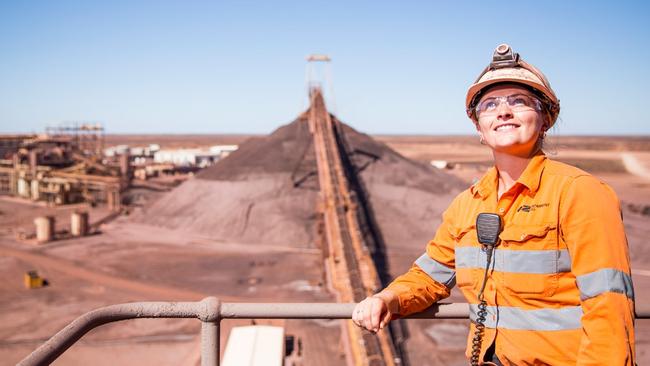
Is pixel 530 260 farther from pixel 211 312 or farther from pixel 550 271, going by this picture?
pixel 211 312

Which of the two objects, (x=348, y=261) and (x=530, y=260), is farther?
(x=348, y=261)

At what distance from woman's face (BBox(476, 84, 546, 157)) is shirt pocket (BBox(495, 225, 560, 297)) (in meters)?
0.36

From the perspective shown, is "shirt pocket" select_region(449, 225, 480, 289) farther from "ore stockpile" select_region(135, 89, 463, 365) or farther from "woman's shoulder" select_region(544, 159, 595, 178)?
"ore stockpile" select_region(135, 89, 463, 365)

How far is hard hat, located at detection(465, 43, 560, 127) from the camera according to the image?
2.20 metres

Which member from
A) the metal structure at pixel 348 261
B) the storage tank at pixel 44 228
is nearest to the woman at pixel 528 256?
the metal structure at pixel 348 261

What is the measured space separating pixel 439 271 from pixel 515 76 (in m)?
0.98

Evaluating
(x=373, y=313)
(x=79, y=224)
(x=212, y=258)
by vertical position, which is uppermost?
(x=373, y=313)

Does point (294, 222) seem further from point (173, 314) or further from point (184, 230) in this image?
point (173, 314)

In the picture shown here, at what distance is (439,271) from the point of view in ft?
8.45

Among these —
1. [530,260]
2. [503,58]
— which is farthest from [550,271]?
[503,58]

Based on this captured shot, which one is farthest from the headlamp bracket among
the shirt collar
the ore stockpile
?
the ore stockpile

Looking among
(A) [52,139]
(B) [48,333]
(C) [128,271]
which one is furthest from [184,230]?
(A) [52,139]

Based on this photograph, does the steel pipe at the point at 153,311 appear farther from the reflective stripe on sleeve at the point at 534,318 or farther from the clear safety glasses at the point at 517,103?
the clear safety glasses at the point at 517,103

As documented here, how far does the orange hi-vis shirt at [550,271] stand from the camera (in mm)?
1776
